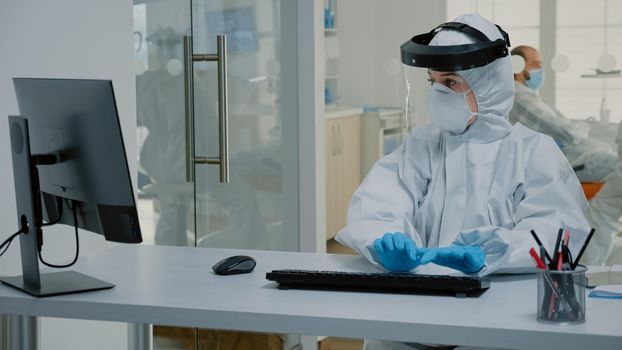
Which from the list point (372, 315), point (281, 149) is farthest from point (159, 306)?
point (281, 149)

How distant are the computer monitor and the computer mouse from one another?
23cm

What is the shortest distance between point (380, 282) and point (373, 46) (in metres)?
2.25

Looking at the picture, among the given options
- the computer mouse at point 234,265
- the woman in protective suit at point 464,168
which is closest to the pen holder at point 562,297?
the woman in protective suit at point 464,168

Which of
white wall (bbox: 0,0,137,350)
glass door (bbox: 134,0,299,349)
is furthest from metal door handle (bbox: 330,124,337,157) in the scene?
white wall (bbox: 0,0,137,350)

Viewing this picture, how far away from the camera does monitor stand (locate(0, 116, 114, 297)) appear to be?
6.41 ft

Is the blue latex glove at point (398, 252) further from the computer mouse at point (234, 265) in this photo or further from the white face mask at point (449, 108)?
the white face mask at point (449, 108)

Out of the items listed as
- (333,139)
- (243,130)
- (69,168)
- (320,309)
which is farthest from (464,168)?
(333,139)

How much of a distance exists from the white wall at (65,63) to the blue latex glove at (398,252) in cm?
95

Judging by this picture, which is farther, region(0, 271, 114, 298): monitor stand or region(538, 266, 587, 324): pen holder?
region(0, 271, 114, 298): monitor stand

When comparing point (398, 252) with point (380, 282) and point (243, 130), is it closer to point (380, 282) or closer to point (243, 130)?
point (380, 282)

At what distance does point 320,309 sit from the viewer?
5.78ft

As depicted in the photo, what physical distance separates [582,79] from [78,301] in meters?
2.47

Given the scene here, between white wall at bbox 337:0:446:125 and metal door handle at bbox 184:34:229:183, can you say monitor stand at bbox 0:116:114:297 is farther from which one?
white wall at bbox 337:0:446:125

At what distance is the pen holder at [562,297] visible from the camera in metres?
1.64
